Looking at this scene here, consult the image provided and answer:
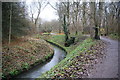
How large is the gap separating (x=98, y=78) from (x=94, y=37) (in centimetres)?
923

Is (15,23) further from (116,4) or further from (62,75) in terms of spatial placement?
(116,4)

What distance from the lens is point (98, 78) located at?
156 inches

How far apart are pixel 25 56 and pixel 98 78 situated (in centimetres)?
785

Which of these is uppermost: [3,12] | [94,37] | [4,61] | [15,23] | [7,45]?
[3,12]

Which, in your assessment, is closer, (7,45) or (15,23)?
(7,45)

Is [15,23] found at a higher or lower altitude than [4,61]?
higher

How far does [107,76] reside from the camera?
4.00 metres

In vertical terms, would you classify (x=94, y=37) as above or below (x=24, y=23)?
below

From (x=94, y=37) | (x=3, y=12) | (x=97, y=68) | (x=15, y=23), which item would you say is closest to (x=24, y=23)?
(x=15, y=23)

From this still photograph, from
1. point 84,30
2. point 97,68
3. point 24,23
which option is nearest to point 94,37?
point 97,68

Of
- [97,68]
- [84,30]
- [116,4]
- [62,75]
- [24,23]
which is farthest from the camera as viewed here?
[84,30]

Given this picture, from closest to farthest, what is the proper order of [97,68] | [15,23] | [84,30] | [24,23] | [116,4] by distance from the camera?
1. [97,68]
2. [15,23]
3. [24,23]
4. [116,4]
5. [84,30]

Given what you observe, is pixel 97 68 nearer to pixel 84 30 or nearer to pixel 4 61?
pixel 4 61

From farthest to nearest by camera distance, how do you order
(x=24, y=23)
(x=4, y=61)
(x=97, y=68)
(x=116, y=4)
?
(x=116, y=4)
(x=24, y=23)
(x=4, y=61)
(x=97, y=68)
